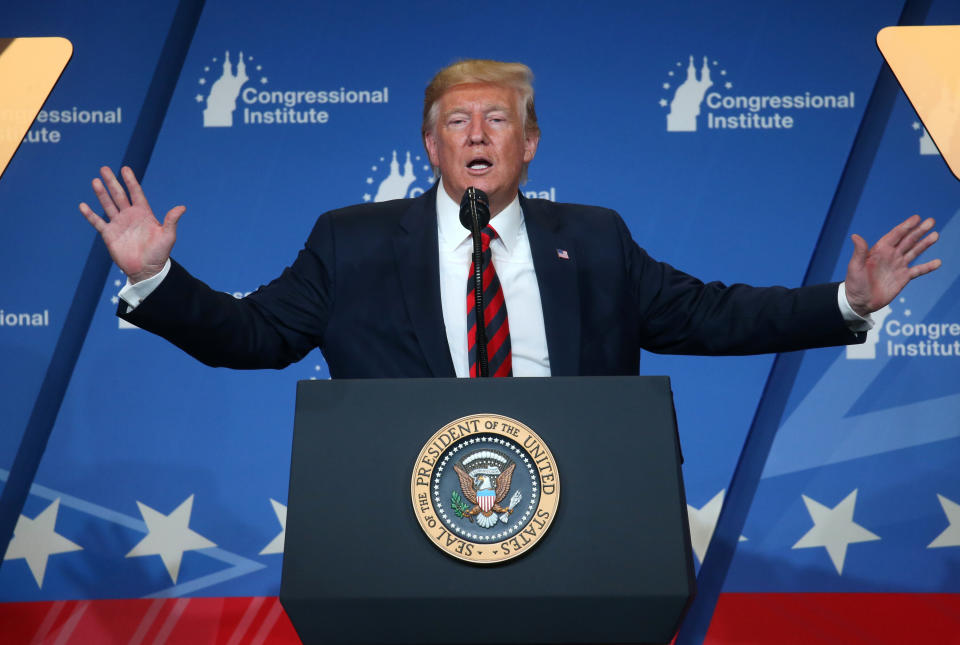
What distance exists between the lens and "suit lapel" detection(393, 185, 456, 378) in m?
1.78

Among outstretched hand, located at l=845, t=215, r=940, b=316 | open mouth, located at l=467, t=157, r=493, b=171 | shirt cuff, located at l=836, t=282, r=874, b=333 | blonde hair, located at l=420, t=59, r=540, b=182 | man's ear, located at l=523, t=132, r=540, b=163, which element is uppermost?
blonde hair, located at l=420, t=59, r=540, b=182

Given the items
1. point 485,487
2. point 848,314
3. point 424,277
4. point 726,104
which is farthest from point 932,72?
point 726,104

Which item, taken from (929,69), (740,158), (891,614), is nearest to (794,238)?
(740,158)

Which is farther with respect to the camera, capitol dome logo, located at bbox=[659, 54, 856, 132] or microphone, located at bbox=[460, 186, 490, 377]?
capitol dome logo, located at bbox=[659, 54, 856, 132]

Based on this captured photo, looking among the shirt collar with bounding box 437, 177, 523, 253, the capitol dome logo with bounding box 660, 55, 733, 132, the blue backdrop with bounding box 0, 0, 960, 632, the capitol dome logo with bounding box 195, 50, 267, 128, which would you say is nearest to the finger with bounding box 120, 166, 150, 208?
the shirt collar with bounding box 437, 177, 523, 253

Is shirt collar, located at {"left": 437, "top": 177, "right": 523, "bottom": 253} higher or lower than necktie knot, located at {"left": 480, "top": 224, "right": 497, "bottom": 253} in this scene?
higher

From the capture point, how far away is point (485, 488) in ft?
3.96

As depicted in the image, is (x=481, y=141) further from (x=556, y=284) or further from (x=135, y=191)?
(x=135, y=191)

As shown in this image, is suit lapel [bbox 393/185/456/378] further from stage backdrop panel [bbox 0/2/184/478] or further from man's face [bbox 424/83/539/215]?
stage backdrop panel [bbox 0/2/184/478]

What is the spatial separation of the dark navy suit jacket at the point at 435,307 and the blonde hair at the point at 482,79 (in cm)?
22

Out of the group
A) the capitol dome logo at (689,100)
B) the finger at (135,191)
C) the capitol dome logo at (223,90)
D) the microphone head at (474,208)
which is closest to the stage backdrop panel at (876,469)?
the capitol dome logo at (689,100)

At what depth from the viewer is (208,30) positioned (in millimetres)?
3303

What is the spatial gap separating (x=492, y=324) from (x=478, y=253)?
0.38m

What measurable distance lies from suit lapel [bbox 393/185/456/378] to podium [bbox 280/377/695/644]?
20.1 inches
